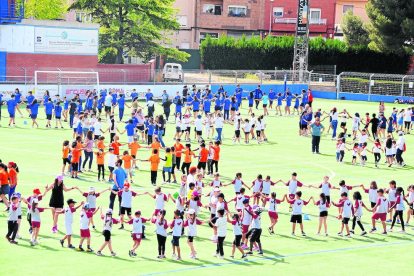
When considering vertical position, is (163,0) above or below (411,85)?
above

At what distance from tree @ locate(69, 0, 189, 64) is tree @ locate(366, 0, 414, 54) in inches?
840

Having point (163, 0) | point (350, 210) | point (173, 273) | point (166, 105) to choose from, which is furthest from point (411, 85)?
point (173, 273)

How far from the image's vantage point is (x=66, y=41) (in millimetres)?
61594

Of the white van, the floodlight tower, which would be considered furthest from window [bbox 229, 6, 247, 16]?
the white van

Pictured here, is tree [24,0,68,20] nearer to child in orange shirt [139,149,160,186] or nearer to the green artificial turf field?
the green artificial turf field

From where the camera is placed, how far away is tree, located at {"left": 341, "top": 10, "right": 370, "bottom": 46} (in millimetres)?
83125

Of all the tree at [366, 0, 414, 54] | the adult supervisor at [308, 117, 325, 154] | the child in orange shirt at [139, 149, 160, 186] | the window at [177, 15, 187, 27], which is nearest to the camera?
the child in orange shirt at [139, 149, 160, 186]

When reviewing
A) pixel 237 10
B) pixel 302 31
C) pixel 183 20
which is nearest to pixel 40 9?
pixel 183 20

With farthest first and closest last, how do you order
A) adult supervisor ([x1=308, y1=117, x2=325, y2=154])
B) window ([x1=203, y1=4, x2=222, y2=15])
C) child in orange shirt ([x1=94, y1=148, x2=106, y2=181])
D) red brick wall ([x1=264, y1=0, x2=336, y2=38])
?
red brick wall ([x1=264, y1=0, x2=336, y2=38]) < window ([x1=203, y1=4, x2=222, y2=15]) < adult supervisor ([x1=308, y1=117, x2=325, y2=154]) < child in orange shirt ([x1=94, y1=148, x2=106, y2=181])

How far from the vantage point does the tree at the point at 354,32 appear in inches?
3273

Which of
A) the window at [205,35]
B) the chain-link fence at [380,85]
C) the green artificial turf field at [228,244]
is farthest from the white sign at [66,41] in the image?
the window at [205,35]

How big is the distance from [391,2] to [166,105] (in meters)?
38.8

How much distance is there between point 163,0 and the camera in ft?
233

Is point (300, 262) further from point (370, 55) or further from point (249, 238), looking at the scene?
point (370, 55)
